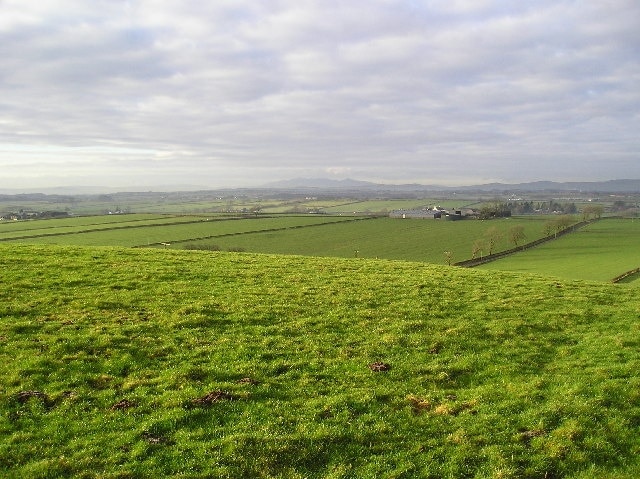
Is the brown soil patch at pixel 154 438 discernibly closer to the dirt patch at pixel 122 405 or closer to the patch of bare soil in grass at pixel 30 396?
the dirt patch at pixel 122 405

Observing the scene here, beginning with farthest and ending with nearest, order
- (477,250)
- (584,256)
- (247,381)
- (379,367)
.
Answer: (477,250) → (584,256) → (379,367) → (247,381)

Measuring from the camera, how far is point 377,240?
364 feet

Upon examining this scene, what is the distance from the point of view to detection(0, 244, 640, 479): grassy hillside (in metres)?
10.7

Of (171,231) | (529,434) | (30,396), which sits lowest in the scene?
(529,434)

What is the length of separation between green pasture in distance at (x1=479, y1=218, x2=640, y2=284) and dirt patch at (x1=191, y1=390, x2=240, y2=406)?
5425 cm

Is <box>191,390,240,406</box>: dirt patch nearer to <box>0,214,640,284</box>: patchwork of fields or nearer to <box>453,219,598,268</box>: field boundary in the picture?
<box>0,214,640,284</box>: patchwork of fields

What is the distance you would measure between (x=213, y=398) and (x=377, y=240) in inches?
3913

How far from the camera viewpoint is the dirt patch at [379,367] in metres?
15.2

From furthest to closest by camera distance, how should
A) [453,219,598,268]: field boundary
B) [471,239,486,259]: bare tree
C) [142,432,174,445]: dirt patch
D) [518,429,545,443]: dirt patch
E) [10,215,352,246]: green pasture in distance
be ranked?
[471,239,486,259]: bare tree, [10,215,352,246]: green pasture in distance, [453,219,598,268]: field boundary, [518,429,545,443]: dirt patch, [142,432,174,445]: dirt patch

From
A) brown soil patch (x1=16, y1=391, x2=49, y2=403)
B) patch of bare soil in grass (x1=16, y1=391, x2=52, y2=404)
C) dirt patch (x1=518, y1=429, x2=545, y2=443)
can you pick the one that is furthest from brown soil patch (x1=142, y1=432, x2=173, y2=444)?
dirt patch (x1=518, y1=429, x2=545, y2=443)

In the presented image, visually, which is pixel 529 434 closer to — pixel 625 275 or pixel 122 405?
pixel 122 405

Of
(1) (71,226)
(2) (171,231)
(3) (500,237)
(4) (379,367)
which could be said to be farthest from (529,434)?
(1) (71,226)

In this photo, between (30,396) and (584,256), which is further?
(584,256)

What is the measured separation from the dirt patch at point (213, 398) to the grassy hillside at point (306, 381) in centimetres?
7
